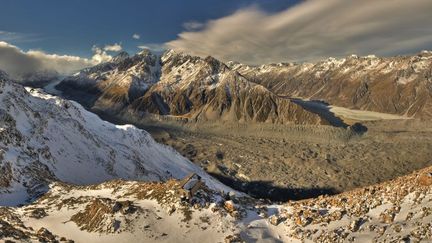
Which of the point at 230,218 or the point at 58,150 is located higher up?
the point at 58,150

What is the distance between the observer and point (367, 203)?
113ft

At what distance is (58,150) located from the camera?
83.0 meters

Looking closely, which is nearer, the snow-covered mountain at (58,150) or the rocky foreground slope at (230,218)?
the rocky foreground slope at (230,218)

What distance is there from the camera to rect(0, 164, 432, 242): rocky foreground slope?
31.1 metres

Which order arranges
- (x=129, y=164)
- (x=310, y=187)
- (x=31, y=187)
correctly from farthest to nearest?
(x=310, y=187)
(x=129, y=164)
(x=31, y=187)

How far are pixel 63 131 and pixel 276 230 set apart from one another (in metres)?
70.0

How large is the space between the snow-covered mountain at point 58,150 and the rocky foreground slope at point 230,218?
16.7 metres

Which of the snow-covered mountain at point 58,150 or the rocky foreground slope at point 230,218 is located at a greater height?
the snow-covered mountain at point 58,150

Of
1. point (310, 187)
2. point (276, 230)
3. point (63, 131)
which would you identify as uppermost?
point (63, 131)

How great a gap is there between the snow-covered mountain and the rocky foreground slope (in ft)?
54.7

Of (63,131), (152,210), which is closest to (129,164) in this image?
(63,131)

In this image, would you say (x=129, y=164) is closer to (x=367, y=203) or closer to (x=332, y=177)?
(x=367, y=203)

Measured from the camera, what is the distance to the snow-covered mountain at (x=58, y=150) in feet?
194

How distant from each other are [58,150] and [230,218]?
181 ft
